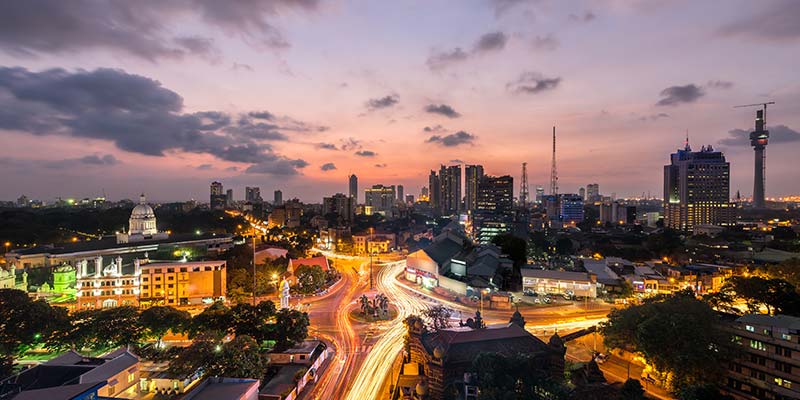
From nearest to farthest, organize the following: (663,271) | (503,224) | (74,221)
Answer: (663,271) → (74,221) → (503,224)

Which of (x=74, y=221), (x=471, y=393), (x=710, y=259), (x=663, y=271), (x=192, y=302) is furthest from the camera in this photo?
(x=74, y=221)

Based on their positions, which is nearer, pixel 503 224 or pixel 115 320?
pixel 115 320

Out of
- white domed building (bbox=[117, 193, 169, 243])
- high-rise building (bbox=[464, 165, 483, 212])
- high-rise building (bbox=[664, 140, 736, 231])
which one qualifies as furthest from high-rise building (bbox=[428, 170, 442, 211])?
white domed building (bbox=[117, 193, 169, 243])

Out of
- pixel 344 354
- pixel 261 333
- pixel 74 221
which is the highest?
pixel 74 221

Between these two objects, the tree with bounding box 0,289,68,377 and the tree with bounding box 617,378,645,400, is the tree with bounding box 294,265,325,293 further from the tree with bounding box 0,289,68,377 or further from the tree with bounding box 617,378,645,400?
the tree with bounding box 617,378,645,400

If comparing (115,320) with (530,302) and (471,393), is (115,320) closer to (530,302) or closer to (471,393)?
(471,393)

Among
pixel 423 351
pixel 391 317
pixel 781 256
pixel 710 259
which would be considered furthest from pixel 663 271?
pixel 423 351

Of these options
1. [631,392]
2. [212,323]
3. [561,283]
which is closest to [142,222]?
[212,323]

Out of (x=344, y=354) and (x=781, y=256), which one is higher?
(x=781, y=256)

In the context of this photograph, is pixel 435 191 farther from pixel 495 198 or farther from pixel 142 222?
pixel 142 222

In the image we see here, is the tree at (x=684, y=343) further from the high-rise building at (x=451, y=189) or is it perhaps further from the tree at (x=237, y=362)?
the high-rise building at (x=451, y=189)
